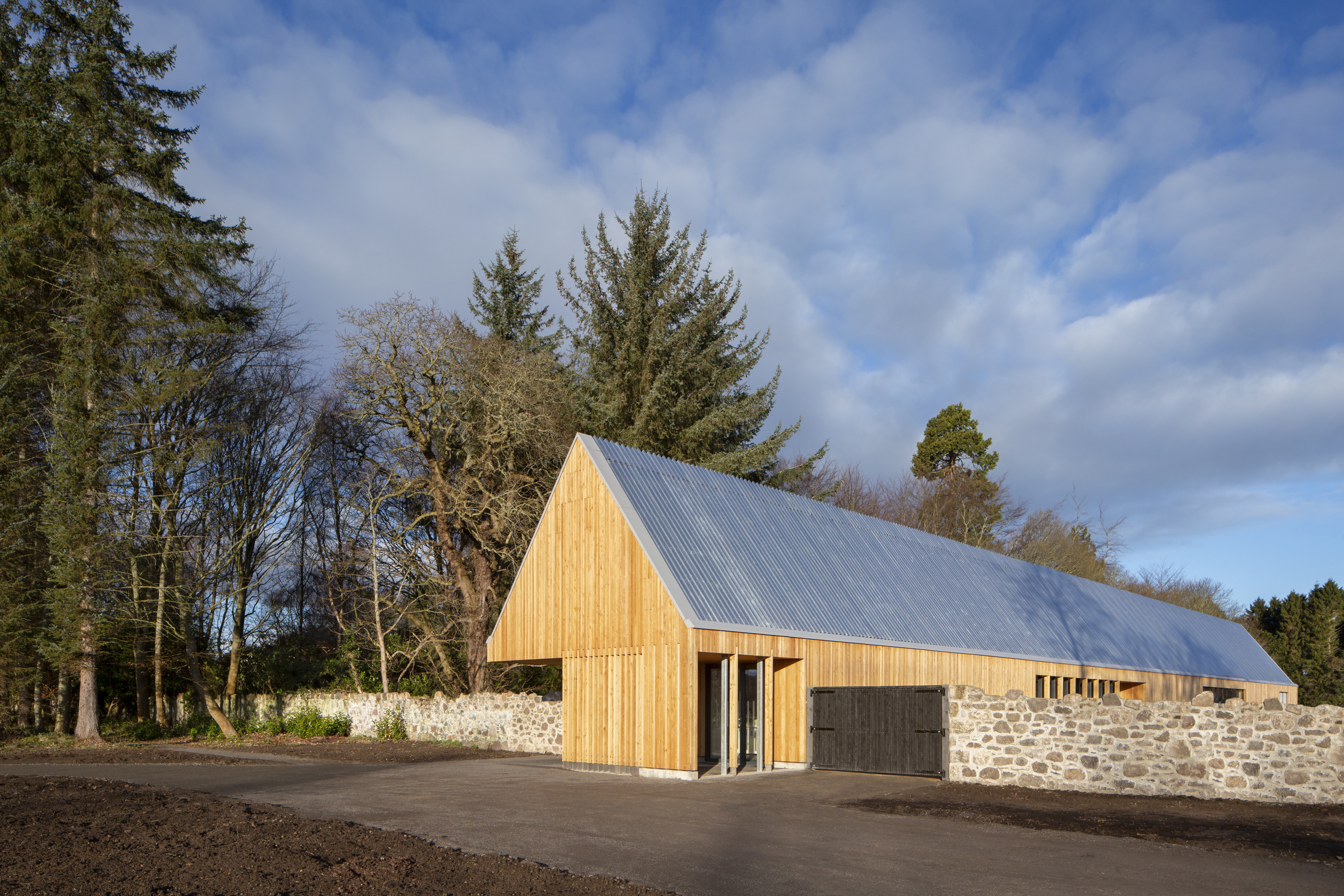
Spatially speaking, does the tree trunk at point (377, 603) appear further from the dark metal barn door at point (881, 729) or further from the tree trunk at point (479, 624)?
the dark metal barn door at point (881, 729)

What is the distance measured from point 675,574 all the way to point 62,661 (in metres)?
15.5

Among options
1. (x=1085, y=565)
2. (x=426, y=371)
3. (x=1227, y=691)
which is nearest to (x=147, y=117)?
(x=426, y=371)

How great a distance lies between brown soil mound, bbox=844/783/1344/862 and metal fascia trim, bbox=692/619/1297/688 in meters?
3.46

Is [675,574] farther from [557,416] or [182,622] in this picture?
[182,622]

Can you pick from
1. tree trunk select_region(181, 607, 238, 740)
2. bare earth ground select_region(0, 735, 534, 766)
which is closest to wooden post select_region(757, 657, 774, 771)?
bare earth ground select_region(0, 735, 534, 766)

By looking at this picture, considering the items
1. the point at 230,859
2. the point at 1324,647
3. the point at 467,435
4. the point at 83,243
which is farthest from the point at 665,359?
the point at 1324,647

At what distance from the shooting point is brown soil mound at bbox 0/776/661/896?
19.8ft

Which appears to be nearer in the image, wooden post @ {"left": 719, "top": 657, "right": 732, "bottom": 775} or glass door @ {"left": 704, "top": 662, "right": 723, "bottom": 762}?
wooden post @ {"left": 719, "top": 657, "right": 732, "bottom": 775}

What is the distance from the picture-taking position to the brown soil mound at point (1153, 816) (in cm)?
891

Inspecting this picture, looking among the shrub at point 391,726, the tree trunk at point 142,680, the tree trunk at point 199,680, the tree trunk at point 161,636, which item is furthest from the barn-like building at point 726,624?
the tree trunk at point 142,680

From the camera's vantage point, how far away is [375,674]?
27.8m

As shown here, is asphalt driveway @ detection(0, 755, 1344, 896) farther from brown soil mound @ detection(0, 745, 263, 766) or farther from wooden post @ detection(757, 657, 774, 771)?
brown soil mound @ detection(0, 745, 263, 766)

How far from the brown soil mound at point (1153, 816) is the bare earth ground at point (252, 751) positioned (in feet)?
34.0

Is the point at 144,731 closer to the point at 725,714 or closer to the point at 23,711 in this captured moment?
the point at 23,711
